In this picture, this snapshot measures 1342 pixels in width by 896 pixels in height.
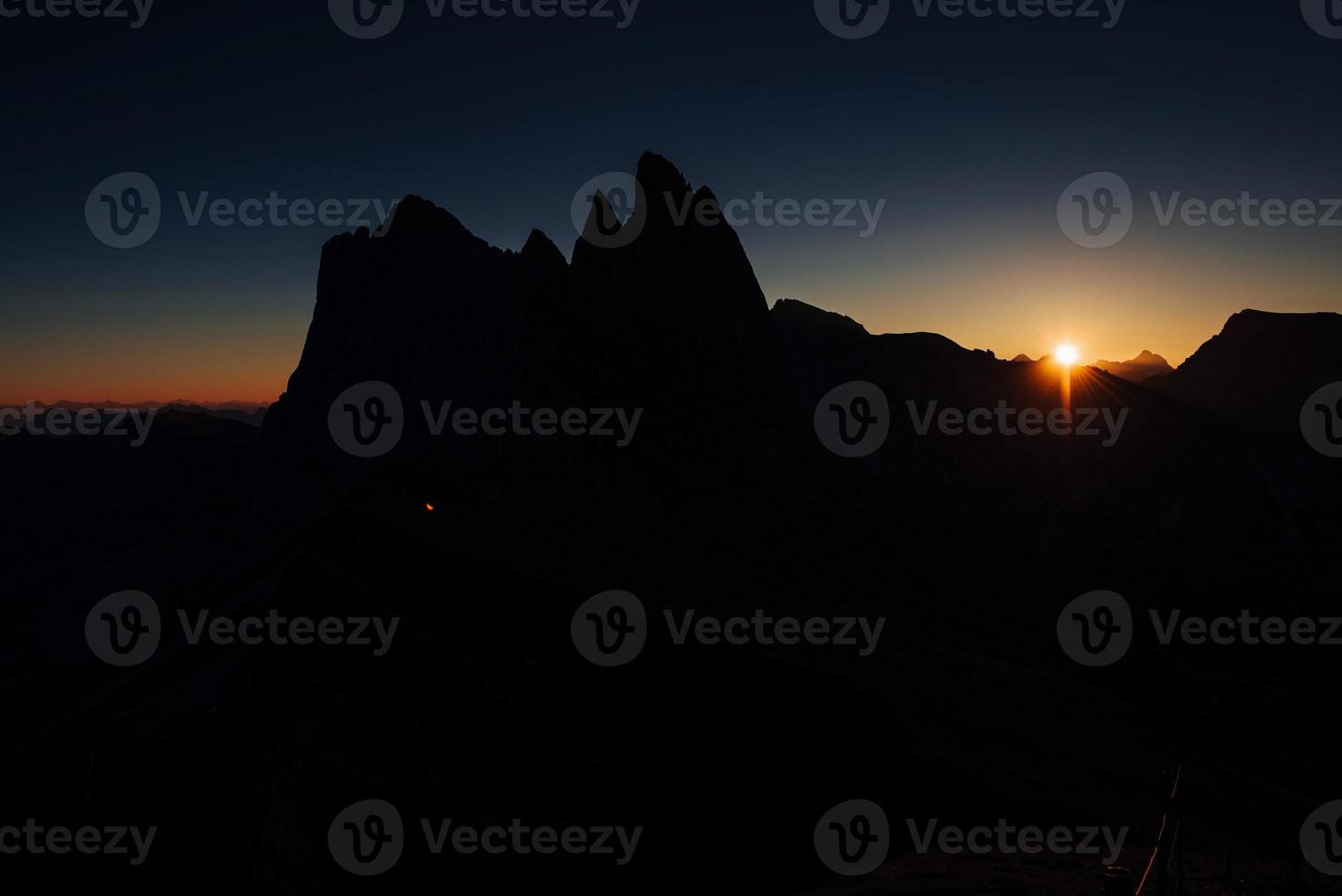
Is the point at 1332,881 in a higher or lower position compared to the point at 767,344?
lower

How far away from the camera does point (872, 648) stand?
35031 mm

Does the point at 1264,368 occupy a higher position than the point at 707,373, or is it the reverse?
the point at 1264,368

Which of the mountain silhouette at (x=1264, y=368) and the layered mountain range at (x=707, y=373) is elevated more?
the mountain silhouette at (x=1264, y=368)

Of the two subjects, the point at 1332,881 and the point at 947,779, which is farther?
the point at 947,779

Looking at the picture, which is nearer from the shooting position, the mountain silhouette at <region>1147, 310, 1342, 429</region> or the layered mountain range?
the layered mountain range

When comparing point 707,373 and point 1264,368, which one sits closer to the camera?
point 707,373

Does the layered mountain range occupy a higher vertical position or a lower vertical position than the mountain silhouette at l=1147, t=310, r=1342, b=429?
lower

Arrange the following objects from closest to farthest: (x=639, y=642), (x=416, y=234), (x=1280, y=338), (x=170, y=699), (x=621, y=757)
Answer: (x=621, y=757) < (x=639, y=642) < (x=170, y=699) < (x=1280, y=338) < (x=416, y=234)

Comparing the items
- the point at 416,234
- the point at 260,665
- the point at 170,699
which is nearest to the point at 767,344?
the point at 170,699

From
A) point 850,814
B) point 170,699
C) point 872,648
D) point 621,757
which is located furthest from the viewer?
point 170,699

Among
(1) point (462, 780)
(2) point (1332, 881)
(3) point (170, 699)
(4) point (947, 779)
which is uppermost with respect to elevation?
(2) point (1332, 881)

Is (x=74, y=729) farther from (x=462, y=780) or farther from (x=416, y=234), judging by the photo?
(x=416, y=234)

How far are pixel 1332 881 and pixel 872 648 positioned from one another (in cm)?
2013

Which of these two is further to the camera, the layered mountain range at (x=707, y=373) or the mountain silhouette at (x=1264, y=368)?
the mountain silhouette at (x=1264, y=368)
